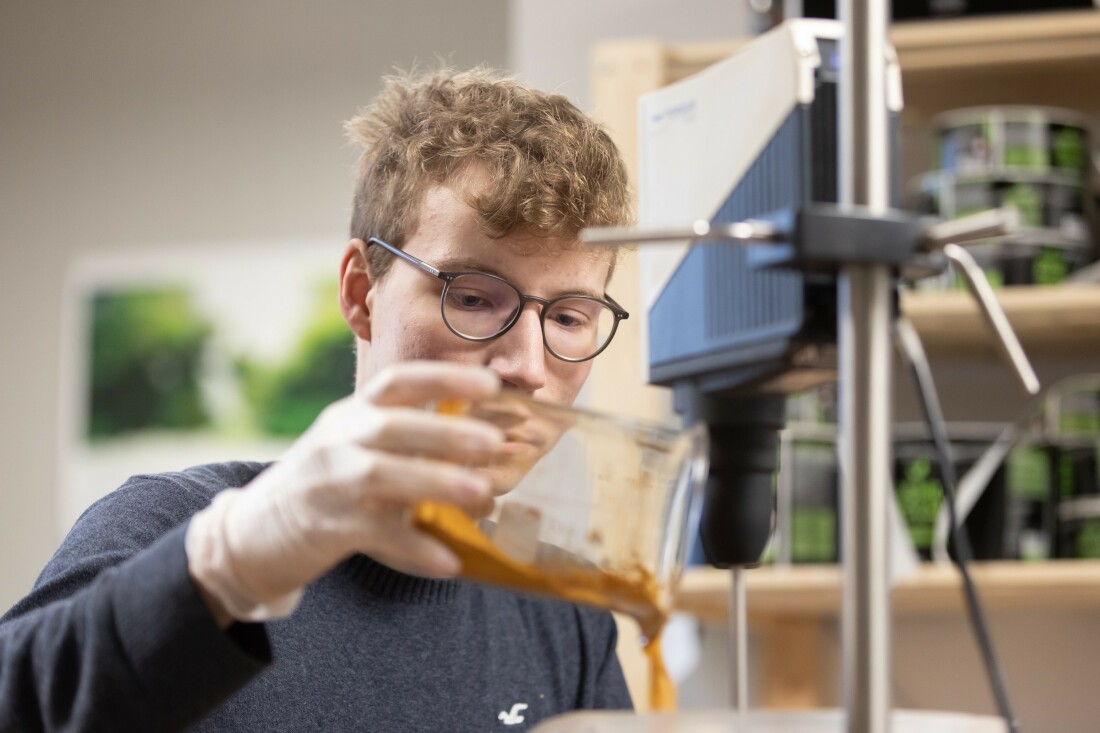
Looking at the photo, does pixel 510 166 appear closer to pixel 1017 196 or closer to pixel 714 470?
pixel 714 470

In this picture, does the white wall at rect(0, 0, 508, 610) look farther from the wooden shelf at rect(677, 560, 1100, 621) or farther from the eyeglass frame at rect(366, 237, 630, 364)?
the eyeglass frame at rect(366, 237, 630, 364)

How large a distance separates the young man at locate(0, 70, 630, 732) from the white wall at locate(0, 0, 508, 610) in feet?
6.36

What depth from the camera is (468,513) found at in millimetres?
608

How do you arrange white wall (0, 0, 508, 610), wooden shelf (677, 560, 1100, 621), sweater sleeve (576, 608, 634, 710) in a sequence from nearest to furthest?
sweater sleeve (576, 608, 634, 710), wooden shelf (677, 560, 1100, 621), white wall (0, 0, 508, 610)

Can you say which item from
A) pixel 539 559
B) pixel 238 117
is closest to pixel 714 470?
pixel 539 559

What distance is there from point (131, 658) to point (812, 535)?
1160 mm

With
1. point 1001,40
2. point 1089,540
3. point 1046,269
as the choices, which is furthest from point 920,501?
point 1001,40

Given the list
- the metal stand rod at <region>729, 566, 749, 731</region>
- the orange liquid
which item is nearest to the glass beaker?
the orange liquid

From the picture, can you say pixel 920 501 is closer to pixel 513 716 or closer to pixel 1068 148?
pixel 1068 148

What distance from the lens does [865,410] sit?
55 centimetres

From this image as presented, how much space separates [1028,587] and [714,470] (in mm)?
1008

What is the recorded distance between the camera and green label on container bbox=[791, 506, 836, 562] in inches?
65.1

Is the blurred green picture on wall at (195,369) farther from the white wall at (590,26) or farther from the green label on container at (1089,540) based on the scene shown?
the green label on container at (1089,540)

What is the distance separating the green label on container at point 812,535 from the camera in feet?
5.42
